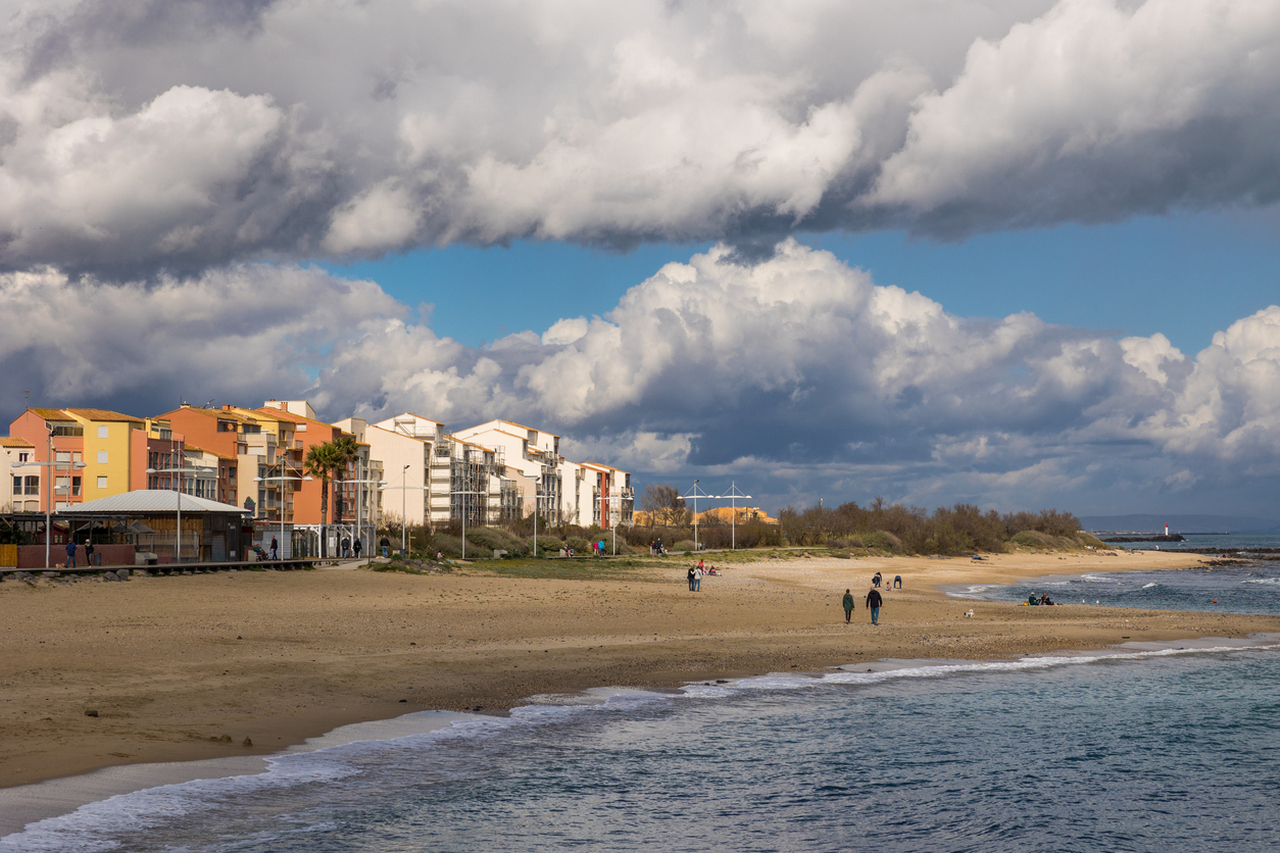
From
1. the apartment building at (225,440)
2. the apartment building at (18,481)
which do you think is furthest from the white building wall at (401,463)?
the apartment building at (18,481)

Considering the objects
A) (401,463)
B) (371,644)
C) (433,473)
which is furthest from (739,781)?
(433,473)

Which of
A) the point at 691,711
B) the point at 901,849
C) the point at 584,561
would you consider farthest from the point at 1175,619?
the point at 584,561

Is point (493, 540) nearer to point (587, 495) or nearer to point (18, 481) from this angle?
point (18, 481)

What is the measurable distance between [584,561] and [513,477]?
254ft

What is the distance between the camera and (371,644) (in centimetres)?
2662

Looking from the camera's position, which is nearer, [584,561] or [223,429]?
[584,561]

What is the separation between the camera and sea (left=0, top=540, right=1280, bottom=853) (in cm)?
1230

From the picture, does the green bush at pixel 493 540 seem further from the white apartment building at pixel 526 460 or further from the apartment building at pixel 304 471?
the white apartment building at pixel 526 460

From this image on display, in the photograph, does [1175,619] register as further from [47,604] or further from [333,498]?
[333,498]

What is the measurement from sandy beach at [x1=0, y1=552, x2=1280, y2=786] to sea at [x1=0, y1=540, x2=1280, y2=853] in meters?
1.40

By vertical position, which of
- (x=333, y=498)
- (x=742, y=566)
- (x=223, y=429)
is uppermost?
(x=223, y=429)

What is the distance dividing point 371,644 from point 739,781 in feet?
45.9

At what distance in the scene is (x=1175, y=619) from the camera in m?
44.2

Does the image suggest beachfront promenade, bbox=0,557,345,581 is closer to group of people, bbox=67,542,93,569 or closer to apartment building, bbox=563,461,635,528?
group of people, bbox=67,542,93,569
